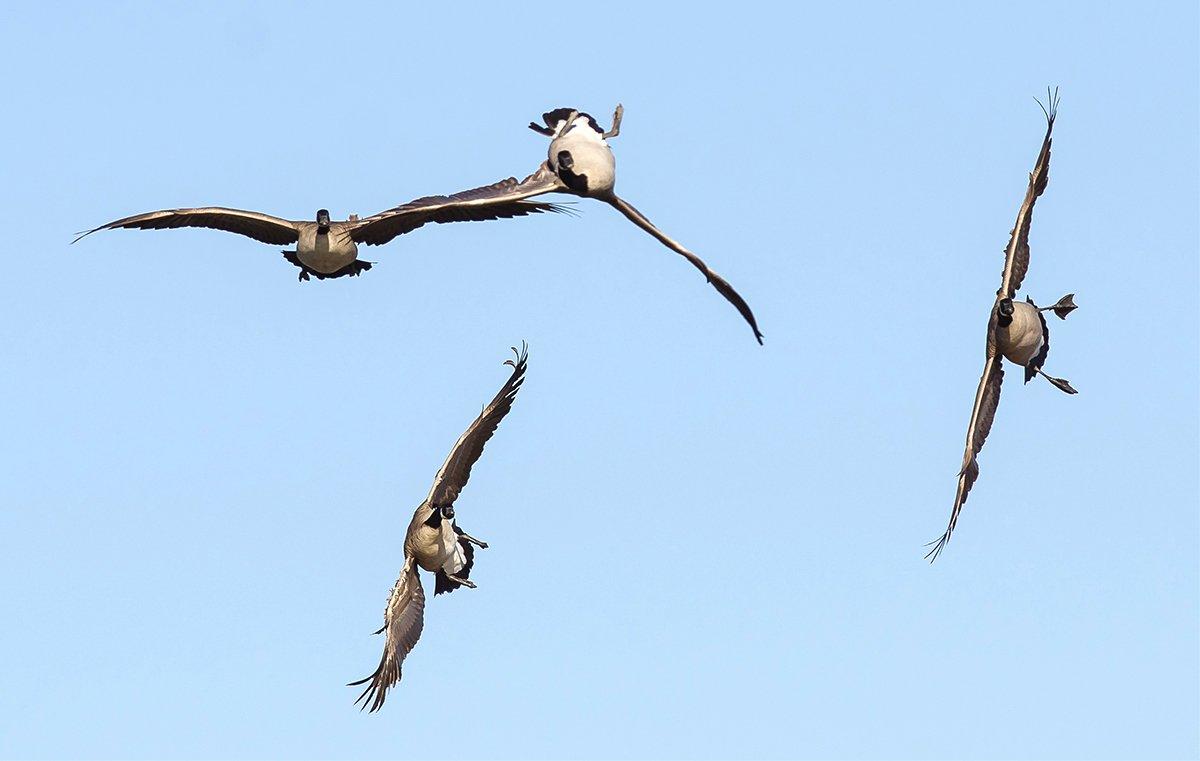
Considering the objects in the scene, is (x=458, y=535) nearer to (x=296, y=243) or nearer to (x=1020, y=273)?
(x=296, y=243)

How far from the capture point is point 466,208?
48.8m

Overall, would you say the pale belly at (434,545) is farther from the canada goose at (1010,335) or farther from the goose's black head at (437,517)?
the canada goose at (1010,335)

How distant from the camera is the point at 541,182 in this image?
47.4 metres

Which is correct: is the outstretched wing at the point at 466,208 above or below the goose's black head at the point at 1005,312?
above

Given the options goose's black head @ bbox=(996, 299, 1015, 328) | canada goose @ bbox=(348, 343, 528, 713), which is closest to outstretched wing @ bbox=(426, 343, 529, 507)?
canada goose @ bbox=(348, 343, 528, 713)

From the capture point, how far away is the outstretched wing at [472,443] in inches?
2029

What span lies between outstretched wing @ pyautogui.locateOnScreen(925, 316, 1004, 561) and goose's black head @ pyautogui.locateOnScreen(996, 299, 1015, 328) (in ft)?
0.80

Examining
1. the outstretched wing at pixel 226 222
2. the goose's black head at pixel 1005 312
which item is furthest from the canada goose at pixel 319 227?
the goose's black head at pixel 1005 312

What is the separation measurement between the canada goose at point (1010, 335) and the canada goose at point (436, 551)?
25.5 feet

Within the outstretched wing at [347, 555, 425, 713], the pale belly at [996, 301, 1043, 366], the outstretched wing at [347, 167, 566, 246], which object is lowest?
the outstretched wing at [347, 555, 425, 713]

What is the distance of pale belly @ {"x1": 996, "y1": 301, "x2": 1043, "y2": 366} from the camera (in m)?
51.5

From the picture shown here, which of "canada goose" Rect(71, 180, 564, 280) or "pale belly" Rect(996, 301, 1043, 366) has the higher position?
"canada goose" Rect(71, 180, 564, 280)

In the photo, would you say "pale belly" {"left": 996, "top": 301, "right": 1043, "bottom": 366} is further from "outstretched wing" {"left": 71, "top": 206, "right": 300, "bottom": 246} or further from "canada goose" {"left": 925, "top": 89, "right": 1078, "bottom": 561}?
"outstretched wing" {"left": 71, "top": 206, "right": 300, "bottom": 246}

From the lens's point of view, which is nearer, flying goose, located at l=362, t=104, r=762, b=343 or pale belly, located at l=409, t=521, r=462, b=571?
flying goose, located at l=362, t=104, r=762, b=343
